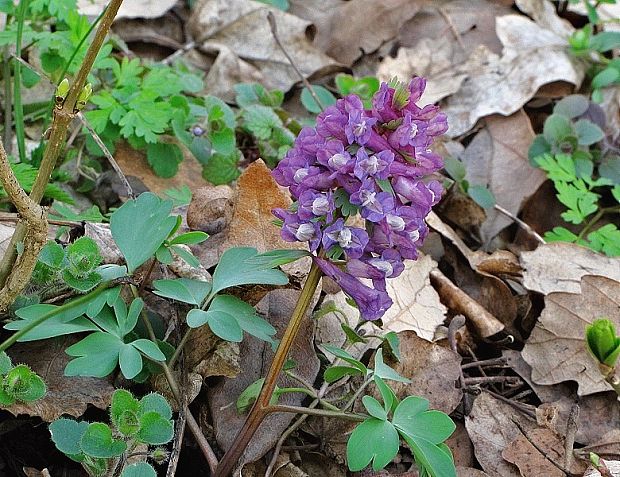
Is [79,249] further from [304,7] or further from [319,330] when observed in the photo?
[304,7]

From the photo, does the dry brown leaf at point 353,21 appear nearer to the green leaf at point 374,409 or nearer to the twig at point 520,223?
the twig at point 520,223

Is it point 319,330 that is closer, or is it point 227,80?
point 319,330

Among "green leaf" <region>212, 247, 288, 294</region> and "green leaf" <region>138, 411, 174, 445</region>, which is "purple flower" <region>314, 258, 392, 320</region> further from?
"green leaf" <region>138, 411, 174, 445</region>

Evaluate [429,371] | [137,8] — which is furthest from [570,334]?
[137,8]

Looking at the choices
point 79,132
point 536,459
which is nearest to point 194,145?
point 79,132

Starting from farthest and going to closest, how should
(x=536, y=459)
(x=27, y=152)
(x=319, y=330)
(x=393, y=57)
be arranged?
(x=393, y=57) → (x=27, y=152) → (x=319, y=330) → (x=536, y=459)

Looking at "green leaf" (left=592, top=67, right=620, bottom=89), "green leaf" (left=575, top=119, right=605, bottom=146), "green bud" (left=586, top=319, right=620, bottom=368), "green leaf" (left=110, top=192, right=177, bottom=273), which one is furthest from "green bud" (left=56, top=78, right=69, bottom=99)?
"green leaf" (left=592, top=67, right=620, bottom=89)

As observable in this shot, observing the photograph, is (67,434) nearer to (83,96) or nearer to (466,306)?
(83,96)
